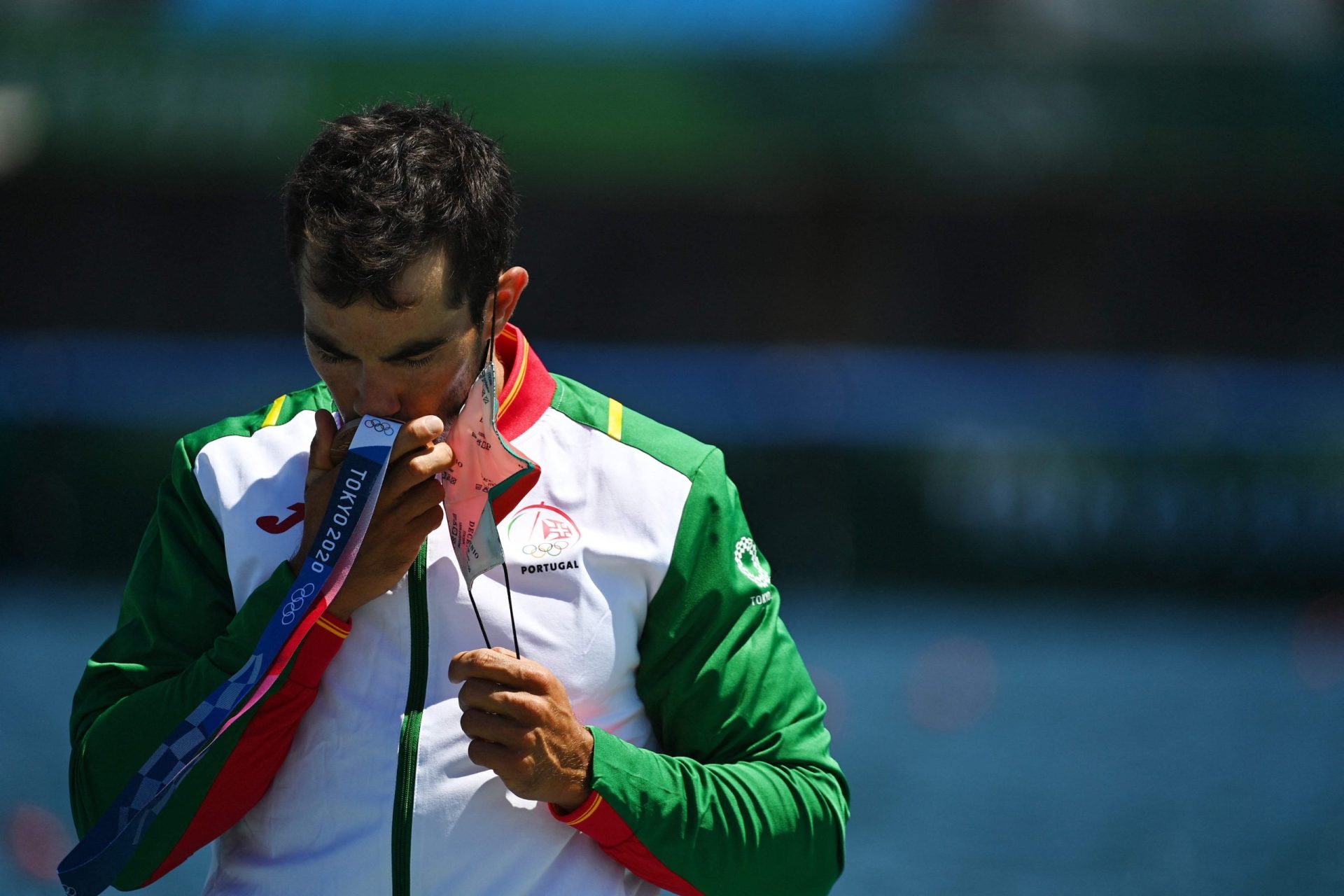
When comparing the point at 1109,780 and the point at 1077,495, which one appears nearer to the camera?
the point at 1109,780

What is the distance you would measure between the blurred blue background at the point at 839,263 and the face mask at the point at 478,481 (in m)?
6.34

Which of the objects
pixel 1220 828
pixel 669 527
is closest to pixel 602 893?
pixel 669 527

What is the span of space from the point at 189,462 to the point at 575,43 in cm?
962

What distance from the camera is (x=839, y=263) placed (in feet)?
36.5

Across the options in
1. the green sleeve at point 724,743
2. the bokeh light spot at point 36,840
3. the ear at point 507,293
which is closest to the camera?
the green sleeve at point 724,743

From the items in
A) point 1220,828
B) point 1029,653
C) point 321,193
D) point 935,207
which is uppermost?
point 321,193

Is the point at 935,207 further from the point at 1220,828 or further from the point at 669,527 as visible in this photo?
the point at 669,527

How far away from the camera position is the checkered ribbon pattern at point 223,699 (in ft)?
4.58

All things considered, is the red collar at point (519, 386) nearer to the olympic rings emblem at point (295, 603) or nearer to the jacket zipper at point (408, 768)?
the jacket zipper at point (408, 768)

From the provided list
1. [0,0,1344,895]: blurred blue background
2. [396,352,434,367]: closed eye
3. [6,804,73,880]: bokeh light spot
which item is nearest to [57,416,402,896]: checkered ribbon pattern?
[396,352,434,367]: closed eye

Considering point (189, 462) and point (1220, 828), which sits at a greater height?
point (189, 462)

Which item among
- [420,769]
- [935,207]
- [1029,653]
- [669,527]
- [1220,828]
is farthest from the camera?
[935,207]

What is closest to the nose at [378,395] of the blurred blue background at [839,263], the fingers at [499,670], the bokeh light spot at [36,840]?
the fingers at [499,670]

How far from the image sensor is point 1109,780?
5.02m
